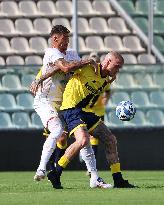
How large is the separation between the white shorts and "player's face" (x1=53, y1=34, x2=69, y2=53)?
657 millimetres

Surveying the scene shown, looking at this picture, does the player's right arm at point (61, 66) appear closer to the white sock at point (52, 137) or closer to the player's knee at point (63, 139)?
the white sock at point (52, 137)

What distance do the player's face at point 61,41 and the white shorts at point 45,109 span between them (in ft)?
2.15

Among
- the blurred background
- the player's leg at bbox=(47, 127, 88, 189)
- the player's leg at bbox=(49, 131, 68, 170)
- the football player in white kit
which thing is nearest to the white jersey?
the football player in white kit

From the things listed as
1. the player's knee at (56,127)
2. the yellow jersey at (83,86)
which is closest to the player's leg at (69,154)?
the yellow jersey at (83,86)

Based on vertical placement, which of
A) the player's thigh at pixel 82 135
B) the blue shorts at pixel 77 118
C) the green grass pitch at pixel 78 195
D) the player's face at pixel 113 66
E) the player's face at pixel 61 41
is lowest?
the green grass pitch at pixel 78 195

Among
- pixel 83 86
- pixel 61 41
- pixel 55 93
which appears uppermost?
pixel 61 41

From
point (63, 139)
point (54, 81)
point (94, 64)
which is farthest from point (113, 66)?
point (63, 139)

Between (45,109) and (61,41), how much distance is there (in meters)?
→ 0.81

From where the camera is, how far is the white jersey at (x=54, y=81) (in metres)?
11.4

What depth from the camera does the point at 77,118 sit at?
35.1 feet

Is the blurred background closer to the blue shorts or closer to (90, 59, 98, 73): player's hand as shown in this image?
the blue shorts

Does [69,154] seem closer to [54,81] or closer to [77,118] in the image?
[77,118]

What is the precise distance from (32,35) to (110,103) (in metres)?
2.22

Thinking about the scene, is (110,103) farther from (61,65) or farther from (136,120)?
(61,65)
